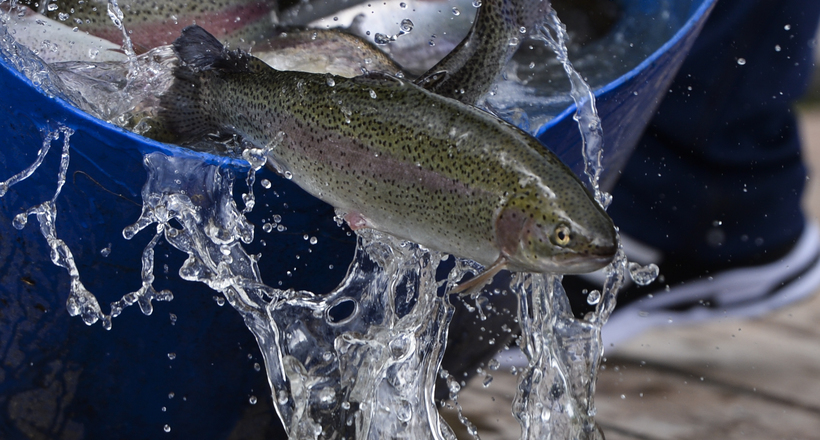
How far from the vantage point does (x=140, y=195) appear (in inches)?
39.9

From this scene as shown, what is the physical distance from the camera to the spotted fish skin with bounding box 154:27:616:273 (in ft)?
2.47

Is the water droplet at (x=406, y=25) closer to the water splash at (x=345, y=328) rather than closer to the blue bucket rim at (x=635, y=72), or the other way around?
the blue bucket rim at (x=635, y=72)

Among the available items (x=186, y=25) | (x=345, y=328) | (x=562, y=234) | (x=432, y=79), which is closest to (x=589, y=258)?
(x=562, y=234)

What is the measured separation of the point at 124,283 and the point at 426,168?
1.69ft

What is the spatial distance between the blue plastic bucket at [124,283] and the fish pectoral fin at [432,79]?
5.6 inches

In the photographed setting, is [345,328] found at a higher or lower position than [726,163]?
higher

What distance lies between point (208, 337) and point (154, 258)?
0.54ft

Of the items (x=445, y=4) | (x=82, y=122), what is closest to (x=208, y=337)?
(x=82, y=122)

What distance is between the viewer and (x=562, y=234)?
0.74m

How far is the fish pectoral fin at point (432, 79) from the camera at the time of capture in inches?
40.1

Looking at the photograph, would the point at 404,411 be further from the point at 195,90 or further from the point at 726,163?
the point at 726,163

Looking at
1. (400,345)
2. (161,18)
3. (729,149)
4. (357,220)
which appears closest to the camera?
(357,220)

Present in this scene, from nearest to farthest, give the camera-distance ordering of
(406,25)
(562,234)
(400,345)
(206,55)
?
(562,234)
(206,55)
(400,345)
(406,25)

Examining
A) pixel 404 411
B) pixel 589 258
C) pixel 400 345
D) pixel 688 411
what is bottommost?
pixel 688 411
